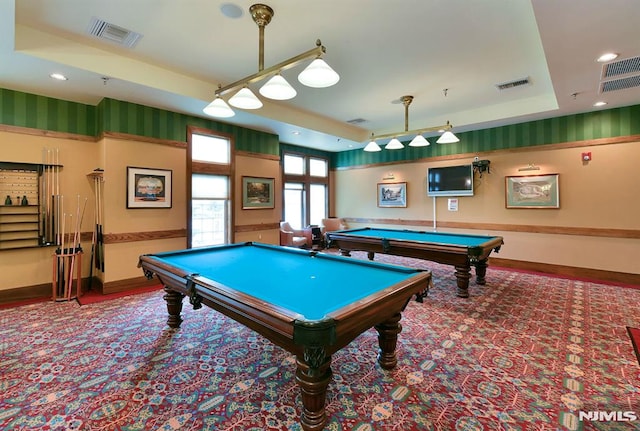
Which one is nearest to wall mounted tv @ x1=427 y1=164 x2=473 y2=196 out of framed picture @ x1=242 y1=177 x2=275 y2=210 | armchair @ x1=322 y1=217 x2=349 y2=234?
armchair @ x1=322 y1=217 x2=349 y2=234

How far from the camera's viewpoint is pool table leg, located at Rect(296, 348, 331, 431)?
1617 millimetres

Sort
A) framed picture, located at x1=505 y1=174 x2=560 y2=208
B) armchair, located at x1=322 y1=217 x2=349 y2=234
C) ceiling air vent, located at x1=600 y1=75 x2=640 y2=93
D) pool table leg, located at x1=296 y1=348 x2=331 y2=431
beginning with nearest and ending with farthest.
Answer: pool table leg, located at x1=296 y1=348 x2=331 y2=431 < ceiling air vent, located at x1=600 y1=75 x2=640 y2=93 < framed picture, located at x1=505 y1=174 x2=560 y2=208 < armchair, located at x1=322 y1=217 x2=349 y2=234

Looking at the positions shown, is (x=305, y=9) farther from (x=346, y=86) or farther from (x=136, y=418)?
(x=136, y=418)

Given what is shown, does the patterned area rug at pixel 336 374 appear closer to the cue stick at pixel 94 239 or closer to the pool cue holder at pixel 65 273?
the pool cue holder at pixel 65 273

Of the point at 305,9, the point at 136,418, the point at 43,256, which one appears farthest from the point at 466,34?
the point at 43,256

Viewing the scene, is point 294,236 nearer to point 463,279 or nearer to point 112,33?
point 463,279

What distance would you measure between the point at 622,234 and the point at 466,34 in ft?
14.8

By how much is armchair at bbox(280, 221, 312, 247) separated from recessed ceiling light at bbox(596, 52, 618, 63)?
583 cm

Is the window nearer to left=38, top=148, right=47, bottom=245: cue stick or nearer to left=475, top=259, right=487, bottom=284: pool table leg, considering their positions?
left=38, top=148, right=47, bottom=245: cue stick

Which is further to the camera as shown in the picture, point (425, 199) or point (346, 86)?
point (425, 199)

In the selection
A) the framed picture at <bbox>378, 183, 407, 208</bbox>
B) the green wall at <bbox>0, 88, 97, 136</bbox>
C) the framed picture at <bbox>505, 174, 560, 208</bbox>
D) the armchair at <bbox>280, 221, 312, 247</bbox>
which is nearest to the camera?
the green wall at <bbox>0, 88, 97, 136</bbox>

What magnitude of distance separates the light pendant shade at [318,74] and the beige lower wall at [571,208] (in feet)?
17.2

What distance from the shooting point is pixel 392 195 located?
306 inches

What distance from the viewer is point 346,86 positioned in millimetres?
4543
